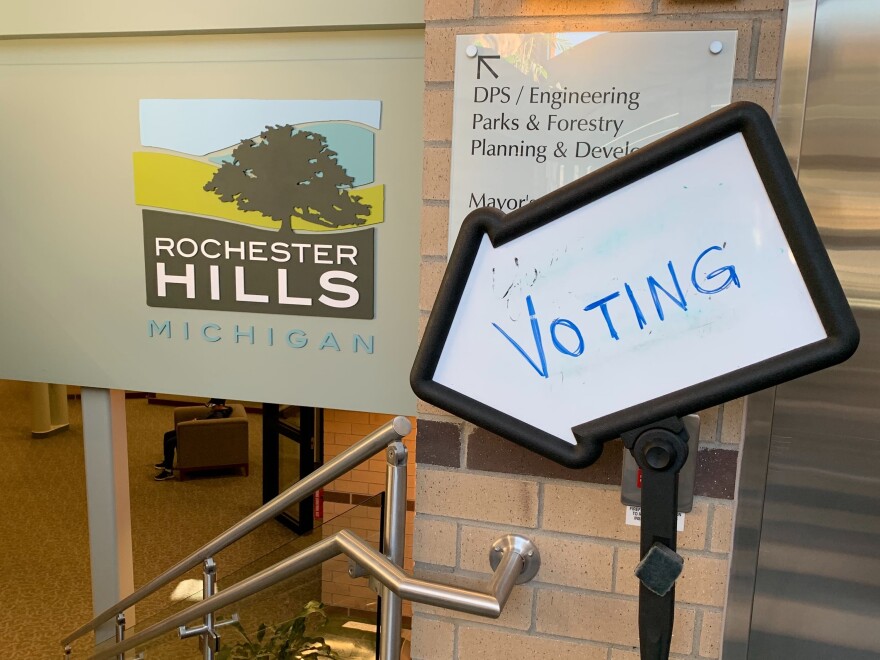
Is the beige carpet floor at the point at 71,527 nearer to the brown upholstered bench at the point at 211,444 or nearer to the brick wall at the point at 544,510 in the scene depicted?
the brown upholstered bench at the point at 211,444

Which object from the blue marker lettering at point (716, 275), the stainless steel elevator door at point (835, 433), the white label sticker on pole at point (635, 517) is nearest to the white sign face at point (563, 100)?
the stainless steel elevator door at point (835, 433)

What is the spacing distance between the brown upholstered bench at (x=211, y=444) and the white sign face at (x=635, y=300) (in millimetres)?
5846

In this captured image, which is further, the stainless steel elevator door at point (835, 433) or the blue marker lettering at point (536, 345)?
the stainless steel elevator door at point (835, 433)

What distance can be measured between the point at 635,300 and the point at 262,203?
1.54 metres

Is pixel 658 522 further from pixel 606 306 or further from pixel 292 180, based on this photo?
pixel 292 180

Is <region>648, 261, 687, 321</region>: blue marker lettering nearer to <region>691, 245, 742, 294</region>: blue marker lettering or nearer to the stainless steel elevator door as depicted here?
<region>691, 245, 742, 294</region>: blue marker lettering

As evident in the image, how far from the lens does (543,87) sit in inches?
43.5

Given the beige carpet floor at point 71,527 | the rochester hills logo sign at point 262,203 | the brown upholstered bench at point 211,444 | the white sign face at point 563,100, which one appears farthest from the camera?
the brown upholstered bench at point 211,444

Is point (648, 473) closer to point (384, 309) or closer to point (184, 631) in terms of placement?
point (384, 309)

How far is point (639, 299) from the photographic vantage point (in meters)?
0.72

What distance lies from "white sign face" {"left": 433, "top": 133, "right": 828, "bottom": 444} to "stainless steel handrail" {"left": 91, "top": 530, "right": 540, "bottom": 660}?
31cm

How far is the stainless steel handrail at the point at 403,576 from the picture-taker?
36.4 inches

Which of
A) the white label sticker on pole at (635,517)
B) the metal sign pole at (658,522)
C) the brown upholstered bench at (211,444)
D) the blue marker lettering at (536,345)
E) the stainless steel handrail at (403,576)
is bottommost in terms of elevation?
the brown upholstered bench at (211,444)

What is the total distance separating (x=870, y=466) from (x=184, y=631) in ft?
5.57
